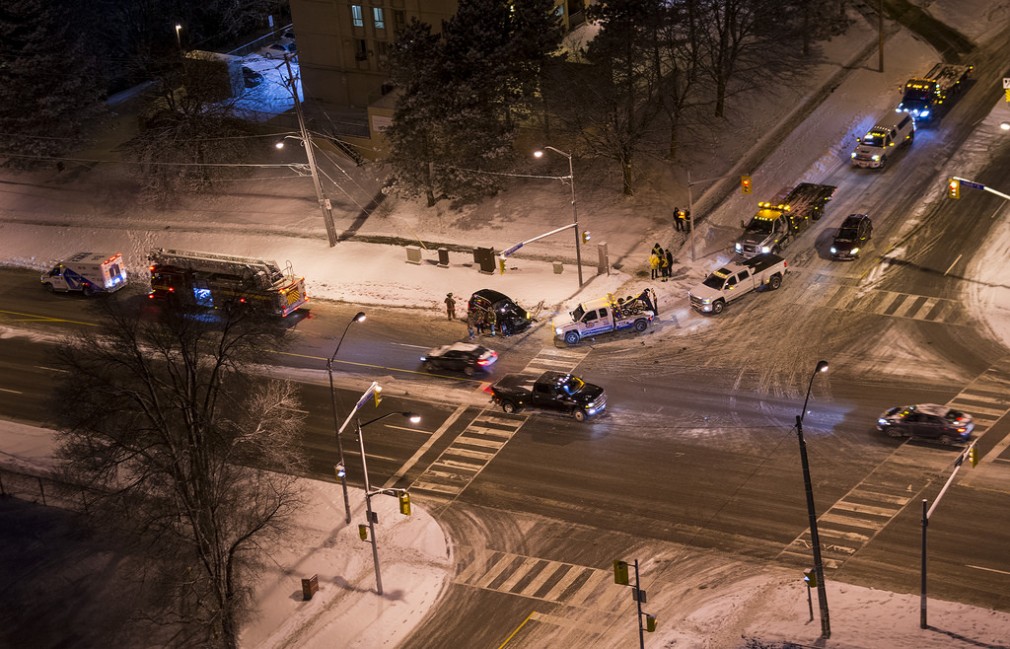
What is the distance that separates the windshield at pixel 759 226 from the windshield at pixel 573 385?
15867 millimetres

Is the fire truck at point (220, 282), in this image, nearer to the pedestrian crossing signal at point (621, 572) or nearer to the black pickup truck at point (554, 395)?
the black pickup truck at point (554, 395)

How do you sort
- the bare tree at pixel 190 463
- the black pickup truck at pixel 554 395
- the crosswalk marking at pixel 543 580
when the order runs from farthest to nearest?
the black pickup truck at pixel 554 395
the crosswalk marking at pixel 543 580
the bare tree at pixel 190 463

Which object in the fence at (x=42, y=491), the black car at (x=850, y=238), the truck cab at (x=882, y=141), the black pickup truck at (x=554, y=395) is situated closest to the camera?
the fence at (x=42, y=491)

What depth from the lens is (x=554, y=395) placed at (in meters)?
49.3

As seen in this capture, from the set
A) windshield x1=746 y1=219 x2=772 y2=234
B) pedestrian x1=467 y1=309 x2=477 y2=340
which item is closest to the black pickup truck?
pedestrian x1=467 y1=309 x2=477 y2=340

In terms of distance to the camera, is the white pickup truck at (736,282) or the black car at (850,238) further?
the black car at (850,238)

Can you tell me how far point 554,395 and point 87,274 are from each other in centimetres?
2832

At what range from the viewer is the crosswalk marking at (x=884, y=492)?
41.2 m

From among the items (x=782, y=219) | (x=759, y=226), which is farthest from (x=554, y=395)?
(x=782, y=219)

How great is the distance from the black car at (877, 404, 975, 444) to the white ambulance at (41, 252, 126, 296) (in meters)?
39.7

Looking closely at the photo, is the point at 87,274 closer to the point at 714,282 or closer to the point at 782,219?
the point at 714,282

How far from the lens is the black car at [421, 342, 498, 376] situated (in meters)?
52.9

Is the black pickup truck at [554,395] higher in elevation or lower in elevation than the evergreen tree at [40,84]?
lower

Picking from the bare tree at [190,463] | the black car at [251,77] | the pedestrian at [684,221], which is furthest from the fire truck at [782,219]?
the black car at [251,77]
